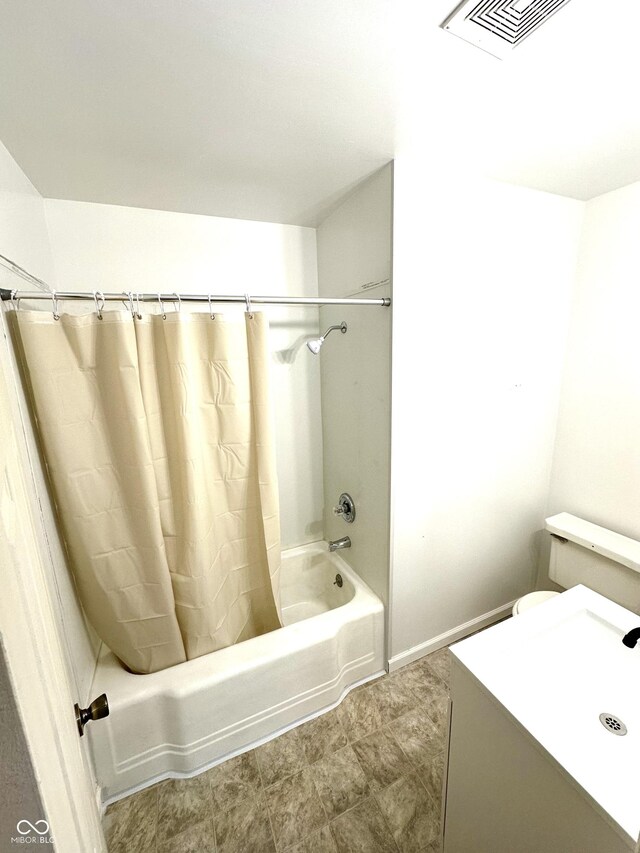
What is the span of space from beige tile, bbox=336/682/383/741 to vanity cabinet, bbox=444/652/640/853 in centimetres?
55

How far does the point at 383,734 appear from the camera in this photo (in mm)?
1535

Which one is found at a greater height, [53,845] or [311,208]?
[311,208]

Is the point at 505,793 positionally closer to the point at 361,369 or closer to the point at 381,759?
the point at 381,759

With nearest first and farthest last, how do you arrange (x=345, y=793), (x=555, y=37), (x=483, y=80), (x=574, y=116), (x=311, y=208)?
1. (x=555, y=37)
2. (x=483, y=80)
3. (x=574, y=116)
4. (x=345, y=793)
5. (x=311, y=208)

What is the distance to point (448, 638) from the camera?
197 centimetres

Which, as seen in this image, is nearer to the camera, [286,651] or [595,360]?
[286,651]

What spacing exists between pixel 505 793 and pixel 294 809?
0.91 metres

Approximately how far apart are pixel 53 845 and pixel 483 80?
1704 mm

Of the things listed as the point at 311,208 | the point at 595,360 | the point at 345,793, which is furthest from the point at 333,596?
the point at 311,208

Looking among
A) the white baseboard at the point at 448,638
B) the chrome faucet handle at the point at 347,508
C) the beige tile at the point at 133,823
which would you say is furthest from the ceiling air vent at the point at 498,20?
the beige tile at the point at 133,823

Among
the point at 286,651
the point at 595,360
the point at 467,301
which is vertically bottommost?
the point at 286,651

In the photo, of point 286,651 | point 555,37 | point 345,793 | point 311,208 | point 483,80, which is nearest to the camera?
point 555,37

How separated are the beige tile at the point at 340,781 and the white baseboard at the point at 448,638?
47cm

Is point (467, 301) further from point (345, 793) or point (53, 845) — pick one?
point (345, 793)
